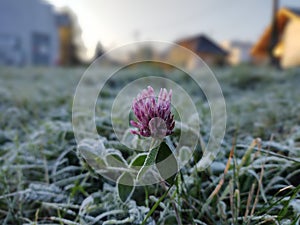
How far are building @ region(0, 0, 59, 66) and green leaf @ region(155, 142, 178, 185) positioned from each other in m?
14.3

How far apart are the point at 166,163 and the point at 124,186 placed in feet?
0.47

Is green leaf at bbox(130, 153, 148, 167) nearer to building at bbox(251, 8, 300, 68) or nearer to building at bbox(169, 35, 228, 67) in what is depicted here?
building at bbox(251, 8, 300, 68)

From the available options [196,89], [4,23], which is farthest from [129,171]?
[4,23]

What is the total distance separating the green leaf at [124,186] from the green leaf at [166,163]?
0.11 m

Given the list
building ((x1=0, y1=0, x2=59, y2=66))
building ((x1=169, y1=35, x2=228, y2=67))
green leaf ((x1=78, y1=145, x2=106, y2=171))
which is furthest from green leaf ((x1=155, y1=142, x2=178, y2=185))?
building ((x1=0, y1=0, x2=59, y2=66))

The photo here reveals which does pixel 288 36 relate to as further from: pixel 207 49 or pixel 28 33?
pixel 28 33

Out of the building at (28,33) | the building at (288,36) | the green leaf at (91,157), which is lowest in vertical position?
the green leaf at (91,157)

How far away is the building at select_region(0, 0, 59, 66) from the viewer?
14.1 metres

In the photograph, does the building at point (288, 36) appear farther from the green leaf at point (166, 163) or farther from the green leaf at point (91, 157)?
the green leaf at point (166, 163)

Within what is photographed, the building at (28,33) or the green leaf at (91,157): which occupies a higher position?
the building at (28,33)

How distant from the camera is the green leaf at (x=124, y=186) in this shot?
536 mm

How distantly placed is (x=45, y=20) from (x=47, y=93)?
15.3m

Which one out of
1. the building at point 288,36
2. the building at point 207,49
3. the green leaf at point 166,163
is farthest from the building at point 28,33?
the green leaf at point 166,163

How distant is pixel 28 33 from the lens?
15.3 m
